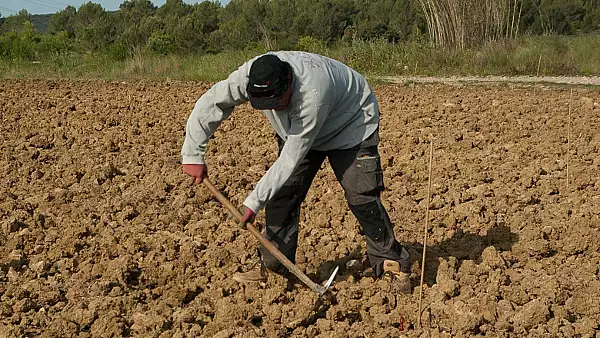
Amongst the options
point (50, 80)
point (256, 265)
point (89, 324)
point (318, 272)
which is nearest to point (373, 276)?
point (318, 272)

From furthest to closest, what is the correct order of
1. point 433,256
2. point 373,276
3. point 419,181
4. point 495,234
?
1. point 419,181
2. point 495,234
3. point 433,256
4. point 373,276

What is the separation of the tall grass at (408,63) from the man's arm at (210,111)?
10753 millimetres

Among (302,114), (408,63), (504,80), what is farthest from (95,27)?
(302,114)

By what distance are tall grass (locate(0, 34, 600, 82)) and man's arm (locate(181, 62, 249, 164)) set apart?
35.3ft

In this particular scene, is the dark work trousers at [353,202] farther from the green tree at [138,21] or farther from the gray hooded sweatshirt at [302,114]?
the green tree at [138,21]

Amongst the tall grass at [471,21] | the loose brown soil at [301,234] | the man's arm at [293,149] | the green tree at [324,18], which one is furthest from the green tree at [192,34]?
the man's arm at [293,149]

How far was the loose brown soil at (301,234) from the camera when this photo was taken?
3.88 m

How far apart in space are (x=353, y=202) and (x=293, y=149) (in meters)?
0.64

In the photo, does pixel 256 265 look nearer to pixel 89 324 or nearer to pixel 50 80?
pixel 89 324

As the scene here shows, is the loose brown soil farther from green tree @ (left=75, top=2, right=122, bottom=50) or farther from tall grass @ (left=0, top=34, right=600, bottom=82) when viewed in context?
green tree @ (left=75, top=2, right=122, bottom=50)

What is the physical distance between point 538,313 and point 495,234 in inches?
53.9

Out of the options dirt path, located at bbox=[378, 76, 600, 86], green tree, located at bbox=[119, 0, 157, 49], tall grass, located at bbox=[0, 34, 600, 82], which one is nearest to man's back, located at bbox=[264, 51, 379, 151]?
dirt path, located at bbox=[378, 76, 600, 86]

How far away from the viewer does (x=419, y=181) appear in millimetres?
6461

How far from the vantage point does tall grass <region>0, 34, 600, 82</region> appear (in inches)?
579
